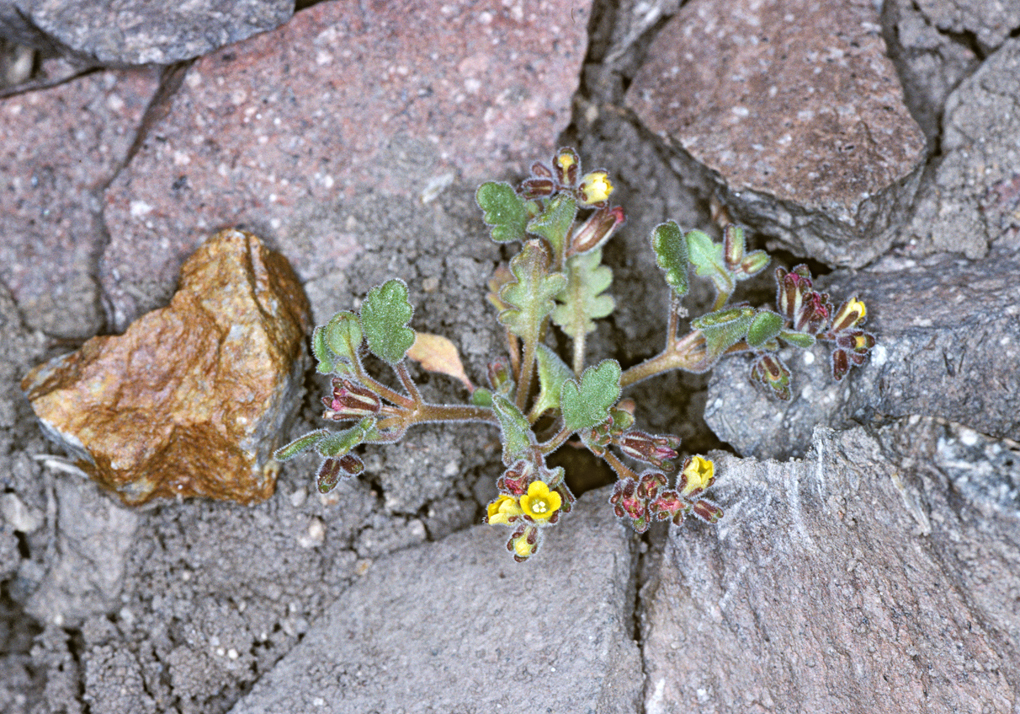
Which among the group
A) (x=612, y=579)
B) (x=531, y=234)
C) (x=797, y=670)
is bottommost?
(x=797, y=670)

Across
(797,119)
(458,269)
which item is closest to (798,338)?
(797,119)

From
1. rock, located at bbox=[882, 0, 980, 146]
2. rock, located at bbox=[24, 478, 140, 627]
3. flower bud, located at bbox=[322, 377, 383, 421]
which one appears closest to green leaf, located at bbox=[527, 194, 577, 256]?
flower bud, located at bbox=[322, 377, 383, 421]

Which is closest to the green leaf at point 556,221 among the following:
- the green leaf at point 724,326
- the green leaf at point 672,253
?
the green leaf at point 672,253

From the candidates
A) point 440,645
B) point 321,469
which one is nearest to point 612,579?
point 440,645

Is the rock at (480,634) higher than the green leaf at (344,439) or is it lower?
lower

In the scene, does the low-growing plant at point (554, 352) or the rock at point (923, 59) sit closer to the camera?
the low-growing plant at point (554, 352)

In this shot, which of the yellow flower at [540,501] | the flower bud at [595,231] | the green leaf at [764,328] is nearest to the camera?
the yellow flower at [540,501]

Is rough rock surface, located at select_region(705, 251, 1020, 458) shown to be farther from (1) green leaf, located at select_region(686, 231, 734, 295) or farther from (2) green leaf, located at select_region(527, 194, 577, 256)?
(2) green leaf, located at select_region(527, 194, 577, 256)

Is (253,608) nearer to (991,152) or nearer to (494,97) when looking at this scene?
(494,97)

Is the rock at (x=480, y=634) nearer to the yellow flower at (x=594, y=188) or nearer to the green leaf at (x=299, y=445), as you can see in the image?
the green leaf at (x=299, y=445)
